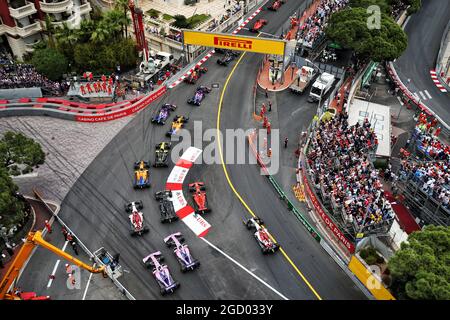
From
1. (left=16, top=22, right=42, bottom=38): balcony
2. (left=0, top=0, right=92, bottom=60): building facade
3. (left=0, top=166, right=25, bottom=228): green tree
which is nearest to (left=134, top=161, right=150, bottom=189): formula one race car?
(left=0, top=166, right=25, bottom=228): green tree

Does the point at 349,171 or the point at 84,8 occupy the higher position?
the point at 84,8

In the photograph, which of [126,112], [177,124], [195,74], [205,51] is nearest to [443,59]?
[205,51]

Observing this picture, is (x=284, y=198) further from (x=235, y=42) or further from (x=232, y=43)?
(x=232, y=43)

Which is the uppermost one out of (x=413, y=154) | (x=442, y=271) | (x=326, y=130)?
(x=442, y=271)

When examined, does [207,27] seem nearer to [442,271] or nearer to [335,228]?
[335,228]

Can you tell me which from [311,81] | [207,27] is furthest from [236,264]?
[207,27]

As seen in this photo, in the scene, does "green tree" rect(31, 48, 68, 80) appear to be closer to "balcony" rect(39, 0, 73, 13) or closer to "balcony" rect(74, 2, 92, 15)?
"balcony" rect(39, 0, 73, 13)

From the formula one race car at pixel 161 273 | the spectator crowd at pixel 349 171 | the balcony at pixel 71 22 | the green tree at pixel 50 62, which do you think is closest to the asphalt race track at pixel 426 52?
the spectator crowd at pixel 349 171
